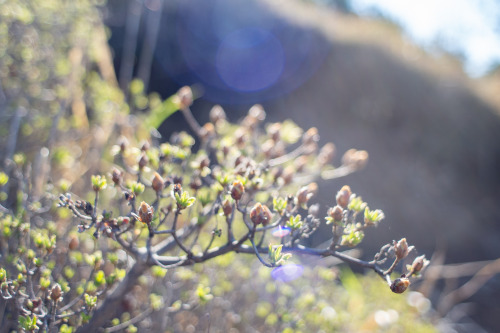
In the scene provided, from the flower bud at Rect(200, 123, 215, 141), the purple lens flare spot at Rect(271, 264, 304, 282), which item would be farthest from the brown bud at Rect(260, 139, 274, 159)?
the purple lens flare spot at Rect(271, 264, 304, 282)

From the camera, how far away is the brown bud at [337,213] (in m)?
1.06

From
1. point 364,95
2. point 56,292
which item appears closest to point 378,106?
point 364,95

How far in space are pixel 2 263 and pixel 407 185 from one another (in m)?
5.96

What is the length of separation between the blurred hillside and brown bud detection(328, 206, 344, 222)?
191 inches

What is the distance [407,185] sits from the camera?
629cm

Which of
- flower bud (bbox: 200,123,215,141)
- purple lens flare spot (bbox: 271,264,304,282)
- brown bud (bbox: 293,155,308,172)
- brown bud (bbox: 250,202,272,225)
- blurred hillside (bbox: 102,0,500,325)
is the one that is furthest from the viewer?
blurred hillside (bbox: 102,0,500,325)

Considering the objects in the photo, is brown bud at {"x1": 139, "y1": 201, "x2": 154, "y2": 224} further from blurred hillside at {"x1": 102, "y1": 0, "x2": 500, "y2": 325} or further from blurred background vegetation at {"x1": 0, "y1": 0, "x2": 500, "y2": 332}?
blurred hillside at {"x1": 102, "y1": 0, "x2": 500, "y2": 325}

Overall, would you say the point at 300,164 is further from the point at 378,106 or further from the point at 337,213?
the point at 378,106

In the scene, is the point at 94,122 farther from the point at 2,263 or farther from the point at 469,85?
the point at 469,85

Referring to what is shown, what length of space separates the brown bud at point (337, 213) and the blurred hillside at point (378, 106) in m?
4.86

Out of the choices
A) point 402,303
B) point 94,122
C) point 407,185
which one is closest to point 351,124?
point 407,185

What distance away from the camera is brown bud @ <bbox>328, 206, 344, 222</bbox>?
3.49 feet

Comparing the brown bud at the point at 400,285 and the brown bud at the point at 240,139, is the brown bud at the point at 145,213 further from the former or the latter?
the brown bud at the point at 240,139

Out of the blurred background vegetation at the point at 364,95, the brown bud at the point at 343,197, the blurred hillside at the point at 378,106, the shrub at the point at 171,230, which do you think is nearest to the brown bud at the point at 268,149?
the shrub at the point at 171,230
